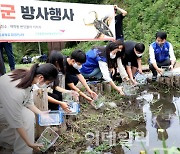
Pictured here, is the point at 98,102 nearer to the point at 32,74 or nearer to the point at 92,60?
the point at 92,60

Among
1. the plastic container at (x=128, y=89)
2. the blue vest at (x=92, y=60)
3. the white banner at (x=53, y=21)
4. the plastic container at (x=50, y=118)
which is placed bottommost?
the plastic container at (x=50, y=118)

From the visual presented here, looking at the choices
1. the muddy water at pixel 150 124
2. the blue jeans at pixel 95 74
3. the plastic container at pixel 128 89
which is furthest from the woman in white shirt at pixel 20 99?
the plastic container at pixel 128 89

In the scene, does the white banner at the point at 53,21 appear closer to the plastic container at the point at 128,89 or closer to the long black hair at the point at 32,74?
the plastic container at the point at 128,89

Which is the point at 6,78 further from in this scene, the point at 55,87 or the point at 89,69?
the point at 89,69

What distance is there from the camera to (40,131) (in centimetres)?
385

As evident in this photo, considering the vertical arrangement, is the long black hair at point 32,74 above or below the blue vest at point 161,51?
below

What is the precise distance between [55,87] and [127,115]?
1383 mm

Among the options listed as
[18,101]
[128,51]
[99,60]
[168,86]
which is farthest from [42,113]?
[168,86]

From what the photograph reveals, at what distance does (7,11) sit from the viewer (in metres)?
7.05

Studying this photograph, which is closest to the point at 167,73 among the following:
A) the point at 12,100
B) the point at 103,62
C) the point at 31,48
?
the point at 103,62

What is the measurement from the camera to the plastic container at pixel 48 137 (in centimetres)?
371

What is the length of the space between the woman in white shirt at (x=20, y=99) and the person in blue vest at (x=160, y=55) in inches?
147

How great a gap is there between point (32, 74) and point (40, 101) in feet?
2.80

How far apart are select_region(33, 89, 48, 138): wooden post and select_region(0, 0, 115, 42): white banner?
3.39m
